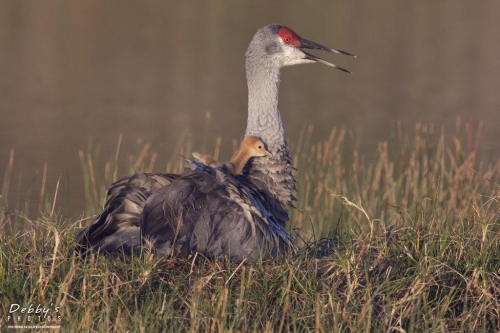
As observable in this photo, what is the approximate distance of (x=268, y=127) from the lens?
5957 millimetres

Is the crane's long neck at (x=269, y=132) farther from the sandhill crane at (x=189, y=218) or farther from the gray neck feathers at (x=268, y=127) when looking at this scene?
the sandhill crane at (x=189, y=218)

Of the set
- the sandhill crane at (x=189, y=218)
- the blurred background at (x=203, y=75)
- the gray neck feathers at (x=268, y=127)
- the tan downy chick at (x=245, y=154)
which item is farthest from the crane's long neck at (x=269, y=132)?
the blurred background at (x=203, y=75)

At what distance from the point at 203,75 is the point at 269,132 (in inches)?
367

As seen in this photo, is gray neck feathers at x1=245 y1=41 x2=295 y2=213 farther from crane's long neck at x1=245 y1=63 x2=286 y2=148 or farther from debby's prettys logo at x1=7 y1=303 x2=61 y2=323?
debby's prettys logo at x1=7 y1=303 x2=61 y2=323

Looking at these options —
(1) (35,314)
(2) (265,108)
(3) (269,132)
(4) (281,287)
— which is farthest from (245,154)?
(1) (35,314)

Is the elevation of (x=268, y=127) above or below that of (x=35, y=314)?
above

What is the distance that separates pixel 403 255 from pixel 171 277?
3.49 ft

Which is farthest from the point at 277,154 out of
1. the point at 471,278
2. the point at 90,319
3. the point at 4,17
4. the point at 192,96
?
the point at 4,17

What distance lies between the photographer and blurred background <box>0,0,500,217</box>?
1166 cm

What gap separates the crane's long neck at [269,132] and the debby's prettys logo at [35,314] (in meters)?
1.80

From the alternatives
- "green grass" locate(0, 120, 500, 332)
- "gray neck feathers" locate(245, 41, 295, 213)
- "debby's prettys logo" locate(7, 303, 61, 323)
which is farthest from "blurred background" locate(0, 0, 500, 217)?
"debby's prettys logo" locate(7, 303, 61, 323)

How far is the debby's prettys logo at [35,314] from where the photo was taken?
3.87m

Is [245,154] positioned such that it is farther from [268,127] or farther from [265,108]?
[265,108]

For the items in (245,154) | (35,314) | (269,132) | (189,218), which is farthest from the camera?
(269,132)
